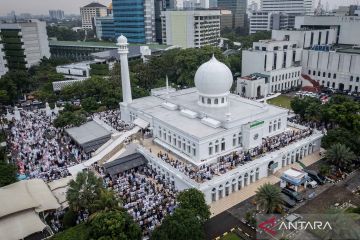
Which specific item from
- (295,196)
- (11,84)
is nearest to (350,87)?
(295,196)

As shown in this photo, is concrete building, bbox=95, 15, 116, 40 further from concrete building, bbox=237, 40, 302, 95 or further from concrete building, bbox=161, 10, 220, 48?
concrete building, bbox=237, 40, 302, 95

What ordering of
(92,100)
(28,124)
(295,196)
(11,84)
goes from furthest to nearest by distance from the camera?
(11,84), (92,100), (28,124), (295,196)

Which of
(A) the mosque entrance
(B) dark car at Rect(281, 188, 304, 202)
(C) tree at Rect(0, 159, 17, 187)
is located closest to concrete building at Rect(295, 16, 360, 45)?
(A) the mosque entrance

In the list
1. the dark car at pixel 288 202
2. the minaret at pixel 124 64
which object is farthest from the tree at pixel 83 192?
the minaret at pixel 124 64

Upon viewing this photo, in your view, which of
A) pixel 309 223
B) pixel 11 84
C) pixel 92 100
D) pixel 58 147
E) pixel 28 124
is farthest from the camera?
pixel 11 84

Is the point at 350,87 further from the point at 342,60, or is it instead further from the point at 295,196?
the point at 295,196

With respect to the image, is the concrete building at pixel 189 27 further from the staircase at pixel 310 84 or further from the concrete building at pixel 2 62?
the concrete building at pixel 2 62

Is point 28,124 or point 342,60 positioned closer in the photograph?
point 28,124
